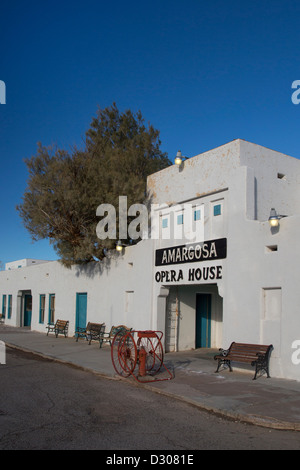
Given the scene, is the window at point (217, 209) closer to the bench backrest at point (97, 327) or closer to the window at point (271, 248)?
the window at point (271, 248)

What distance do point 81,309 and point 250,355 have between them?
1249 cm

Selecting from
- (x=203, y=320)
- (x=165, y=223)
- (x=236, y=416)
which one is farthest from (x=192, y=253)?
(x=236, y=416)

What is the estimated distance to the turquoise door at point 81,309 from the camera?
861 inches

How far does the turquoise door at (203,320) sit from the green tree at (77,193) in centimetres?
481

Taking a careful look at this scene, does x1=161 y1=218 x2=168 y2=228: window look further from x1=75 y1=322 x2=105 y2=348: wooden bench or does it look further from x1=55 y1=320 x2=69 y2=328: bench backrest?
x1=55 y1=320 x2=69 y2=328: bench backrest

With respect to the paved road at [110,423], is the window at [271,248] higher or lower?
higher

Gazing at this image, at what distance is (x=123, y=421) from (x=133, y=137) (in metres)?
20.9

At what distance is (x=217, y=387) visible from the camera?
10.1 m
